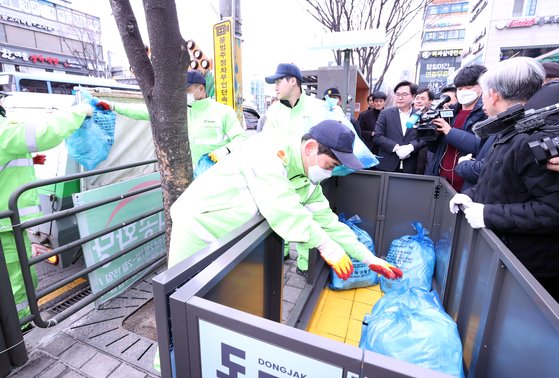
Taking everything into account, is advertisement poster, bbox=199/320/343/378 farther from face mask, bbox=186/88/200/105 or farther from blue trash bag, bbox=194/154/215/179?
face mask, bbox=186/88/200/105

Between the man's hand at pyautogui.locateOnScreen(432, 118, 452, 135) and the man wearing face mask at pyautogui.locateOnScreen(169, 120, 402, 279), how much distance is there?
171 cm

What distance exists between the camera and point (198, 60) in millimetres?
5684

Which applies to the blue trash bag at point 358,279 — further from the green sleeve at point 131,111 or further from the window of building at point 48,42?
the window of building at point 48,42

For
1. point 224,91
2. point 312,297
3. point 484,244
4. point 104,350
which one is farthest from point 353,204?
point 104,350

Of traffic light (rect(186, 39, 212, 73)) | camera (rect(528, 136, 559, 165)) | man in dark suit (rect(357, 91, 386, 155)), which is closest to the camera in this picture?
camera (rect(528, 136, 559, 165))

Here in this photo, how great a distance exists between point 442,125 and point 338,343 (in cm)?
277

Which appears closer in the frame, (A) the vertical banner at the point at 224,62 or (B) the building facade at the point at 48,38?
(A) the vertical banner at the point at 224,62

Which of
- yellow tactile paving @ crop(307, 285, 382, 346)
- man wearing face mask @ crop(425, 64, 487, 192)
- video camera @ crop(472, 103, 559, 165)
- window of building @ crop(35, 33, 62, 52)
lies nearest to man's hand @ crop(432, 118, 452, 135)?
man wearing face mask @ crop(425, 64, 487, 192)

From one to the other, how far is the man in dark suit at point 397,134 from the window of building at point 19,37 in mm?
30710

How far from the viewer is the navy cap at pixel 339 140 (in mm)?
1667

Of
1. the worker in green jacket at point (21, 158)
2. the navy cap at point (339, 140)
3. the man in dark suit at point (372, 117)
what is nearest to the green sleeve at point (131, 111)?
the worker in green jacket at point (21, 158)

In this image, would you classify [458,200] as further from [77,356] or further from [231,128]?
[77,356]

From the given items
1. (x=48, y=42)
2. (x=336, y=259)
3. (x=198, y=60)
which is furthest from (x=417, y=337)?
(x=48, y=42)

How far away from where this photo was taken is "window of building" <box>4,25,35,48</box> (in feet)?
78.0
